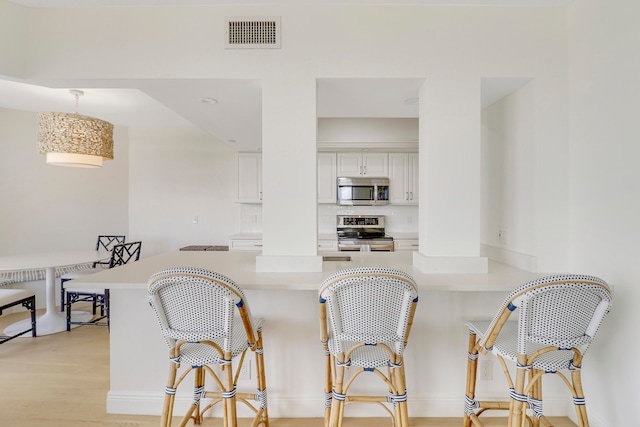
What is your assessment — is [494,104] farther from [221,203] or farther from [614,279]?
[221,203]

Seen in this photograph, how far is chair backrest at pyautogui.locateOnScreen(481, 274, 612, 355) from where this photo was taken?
123cm

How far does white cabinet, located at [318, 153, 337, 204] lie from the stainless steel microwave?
115mm

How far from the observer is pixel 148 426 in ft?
5.91

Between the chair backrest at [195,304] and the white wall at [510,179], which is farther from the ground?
the white wall at [510,179]

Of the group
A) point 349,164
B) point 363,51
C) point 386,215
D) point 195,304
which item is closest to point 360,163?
point 349,164

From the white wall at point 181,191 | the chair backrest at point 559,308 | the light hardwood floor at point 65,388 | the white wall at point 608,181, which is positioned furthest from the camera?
the white wall at point 181,191

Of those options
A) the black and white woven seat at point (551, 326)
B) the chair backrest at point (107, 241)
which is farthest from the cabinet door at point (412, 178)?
the chair backrest at point (107, 241)

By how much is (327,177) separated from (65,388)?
11.0 ft

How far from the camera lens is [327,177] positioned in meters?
4.26

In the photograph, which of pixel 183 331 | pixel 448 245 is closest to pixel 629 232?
pixel 448 245

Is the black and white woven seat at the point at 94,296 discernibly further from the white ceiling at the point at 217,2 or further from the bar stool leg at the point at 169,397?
the white ceiling at the point at 217,2

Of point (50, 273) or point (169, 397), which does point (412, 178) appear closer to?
point (169, 397)

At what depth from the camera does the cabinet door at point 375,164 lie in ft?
13.9

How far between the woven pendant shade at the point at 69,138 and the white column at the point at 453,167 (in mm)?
3214
